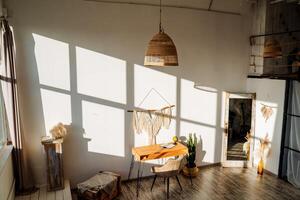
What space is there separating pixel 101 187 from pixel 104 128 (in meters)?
1.13

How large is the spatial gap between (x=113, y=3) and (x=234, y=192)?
14.1ft

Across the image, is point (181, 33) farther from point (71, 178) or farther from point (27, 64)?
point (71, 178)

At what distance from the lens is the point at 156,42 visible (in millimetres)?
3213

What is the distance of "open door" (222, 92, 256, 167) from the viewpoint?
236 inches

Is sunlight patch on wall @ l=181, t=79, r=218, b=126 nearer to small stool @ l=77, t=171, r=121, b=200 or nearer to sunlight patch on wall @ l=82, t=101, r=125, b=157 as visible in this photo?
sunlight patch on wall @ l=82, t=101, r=125, b=157

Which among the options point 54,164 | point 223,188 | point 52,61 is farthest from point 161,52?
point 223,188

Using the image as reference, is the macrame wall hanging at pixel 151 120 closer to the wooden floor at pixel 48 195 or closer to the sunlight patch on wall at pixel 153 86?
the sunlight patch on wall at pixel 153 86

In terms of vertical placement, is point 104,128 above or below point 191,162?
above

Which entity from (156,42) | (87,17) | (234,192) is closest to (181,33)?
(87,17)

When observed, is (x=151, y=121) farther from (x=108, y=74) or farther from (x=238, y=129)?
(x=238, y=129)

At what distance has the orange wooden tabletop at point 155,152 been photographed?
4645 millimetres

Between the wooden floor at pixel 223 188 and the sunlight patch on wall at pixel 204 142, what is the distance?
379 millimetres

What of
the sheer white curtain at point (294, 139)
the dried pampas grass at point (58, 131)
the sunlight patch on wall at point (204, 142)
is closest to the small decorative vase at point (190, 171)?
the sunlight patch on wall at point (204, 142)

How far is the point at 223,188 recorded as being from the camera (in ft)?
16.5
